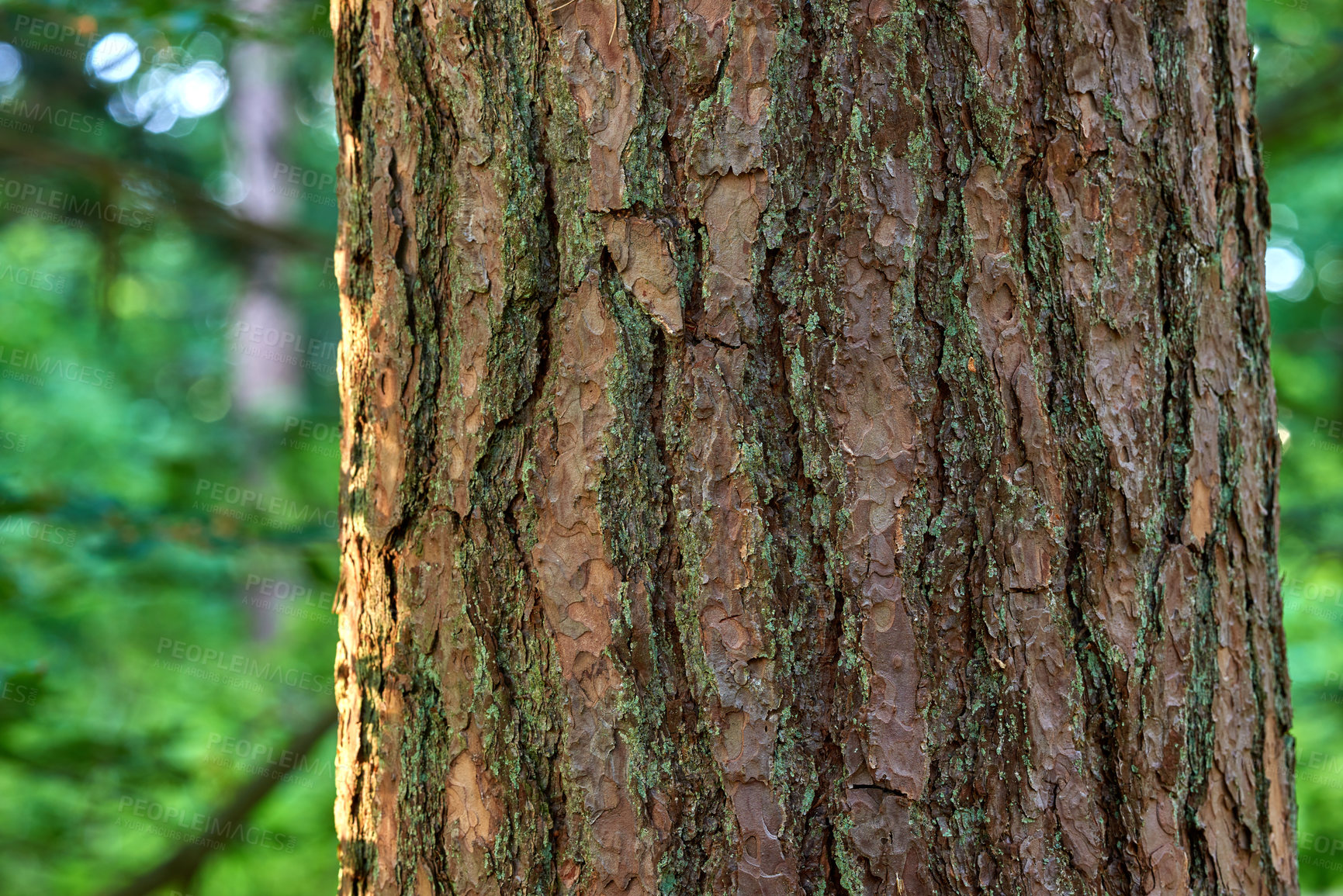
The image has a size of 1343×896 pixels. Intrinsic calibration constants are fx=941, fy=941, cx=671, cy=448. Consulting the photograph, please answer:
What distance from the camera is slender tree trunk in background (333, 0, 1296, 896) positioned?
0.88 metres

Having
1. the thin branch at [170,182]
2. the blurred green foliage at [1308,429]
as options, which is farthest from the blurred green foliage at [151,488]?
the blurred green foliage at [1308,429]

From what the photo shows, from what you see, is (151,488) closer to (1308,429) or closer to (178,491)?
(178,491)

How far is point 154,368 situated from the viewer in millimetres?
10125

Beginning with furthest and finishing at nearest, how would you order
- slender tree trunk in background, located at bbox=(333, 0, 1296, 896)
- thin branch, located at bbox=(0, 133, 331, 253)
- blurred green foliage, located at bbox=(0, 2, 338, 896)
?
thin branch, located at bbox=(0, 133, 331, 253), blurred green foliage, located at bbox=(0, 2, 338, 896), slender tree trunk in background, located at bbox=(333, 0, 1296, 896)

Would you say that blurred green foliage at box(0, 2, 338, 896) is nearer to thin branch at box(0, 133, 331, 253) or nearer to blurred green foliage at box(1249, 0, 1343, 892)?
thin branch at box(0, 133, 331, 253)

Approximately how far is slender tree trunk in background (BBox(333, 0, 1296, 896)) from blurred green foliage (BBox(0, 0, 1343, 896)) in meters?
1.50

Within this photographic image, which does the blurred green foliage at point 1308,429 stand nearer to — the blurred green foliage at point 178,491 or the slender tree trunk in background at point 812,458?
the blurred green foliage at point 178,491

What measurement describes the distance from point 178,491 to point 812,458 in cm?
362

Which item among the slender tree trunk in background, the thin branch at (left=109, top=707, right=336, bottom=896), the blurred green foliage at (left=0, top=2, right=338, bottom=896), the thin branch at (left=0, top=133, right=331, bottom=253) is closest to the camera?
the slender tree trunk in background

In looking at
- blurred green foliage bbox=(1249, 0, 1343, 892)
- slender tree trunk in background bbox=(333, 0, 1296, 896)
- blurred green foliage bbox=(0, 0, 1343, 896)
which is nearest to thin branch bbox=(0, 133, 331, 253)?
blurred green foliage bbox=(0, 0, 1343, 896)

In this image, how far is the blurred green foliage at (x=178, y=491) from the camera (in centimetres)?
267

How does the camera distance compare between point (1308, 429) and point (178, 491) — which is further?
point (178, 491)

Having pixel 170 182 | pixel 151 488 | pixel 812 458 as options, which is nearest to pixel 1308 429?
pixel 812 458

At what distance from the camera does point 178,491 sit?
12.5 feet
